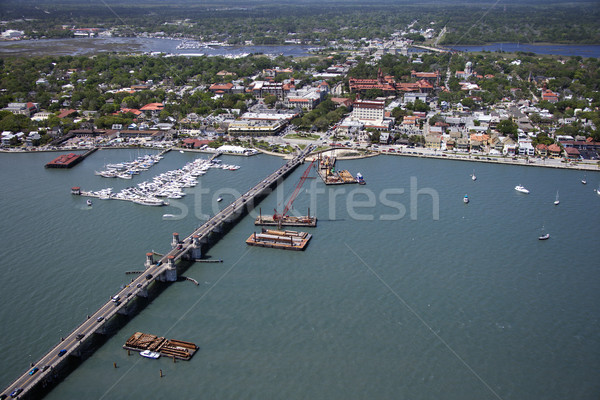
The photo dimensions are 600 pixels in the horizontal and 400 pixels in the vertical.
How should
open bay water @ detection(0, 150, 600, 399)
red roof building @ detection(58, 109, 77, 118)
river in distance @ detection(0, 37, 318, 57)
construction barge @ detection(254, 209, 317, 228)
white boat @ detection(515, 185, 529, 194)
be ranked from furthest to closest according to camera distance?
river in distance @ detection(0, 37, 318, 57)
red roof building @ detection(58, 109, 77, 118)
white boat @ detection(515, 185, 529, 194)
construction barge @ detection(254, 209, 317, 228)
open bay water @ detection(0, 150, 600, 399)

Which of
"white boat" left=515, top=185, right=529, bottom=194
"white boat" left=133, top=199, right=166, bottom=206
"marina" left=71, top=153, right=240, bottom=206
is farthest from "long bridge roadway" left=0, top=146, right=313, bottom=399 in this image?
"white boat" left=515, top=185, right=529, bottom=194

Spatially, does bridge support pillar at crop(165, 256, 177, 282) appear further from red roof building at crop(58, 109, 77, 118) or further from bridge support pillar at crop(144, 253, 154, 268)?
red roof building at crop(58, 109, 77, 118)

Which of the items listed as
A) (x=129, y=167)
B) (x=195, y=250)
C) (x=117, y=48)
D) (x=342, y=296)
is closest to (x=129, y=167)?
(x=129, y=167)

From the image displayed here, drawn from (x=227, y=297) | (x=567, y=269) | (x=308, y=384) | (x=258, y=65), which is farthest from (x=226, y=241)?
(x=258, y=65)

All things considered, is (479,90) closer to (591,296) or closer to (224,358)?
(591,296)

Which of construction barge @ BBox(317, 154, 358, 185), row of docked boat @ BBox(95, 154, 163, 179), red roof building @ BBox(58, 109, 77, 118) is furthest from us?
red roof building @ BBox(58, 109, 77, 118)

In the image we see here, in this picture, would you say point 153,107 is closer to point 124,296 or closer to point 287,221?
point 287,221

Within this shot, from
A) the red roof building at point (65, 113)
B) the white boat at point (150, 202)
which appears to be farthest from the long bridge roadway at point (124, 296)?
the red roof building at point (65, 113)
